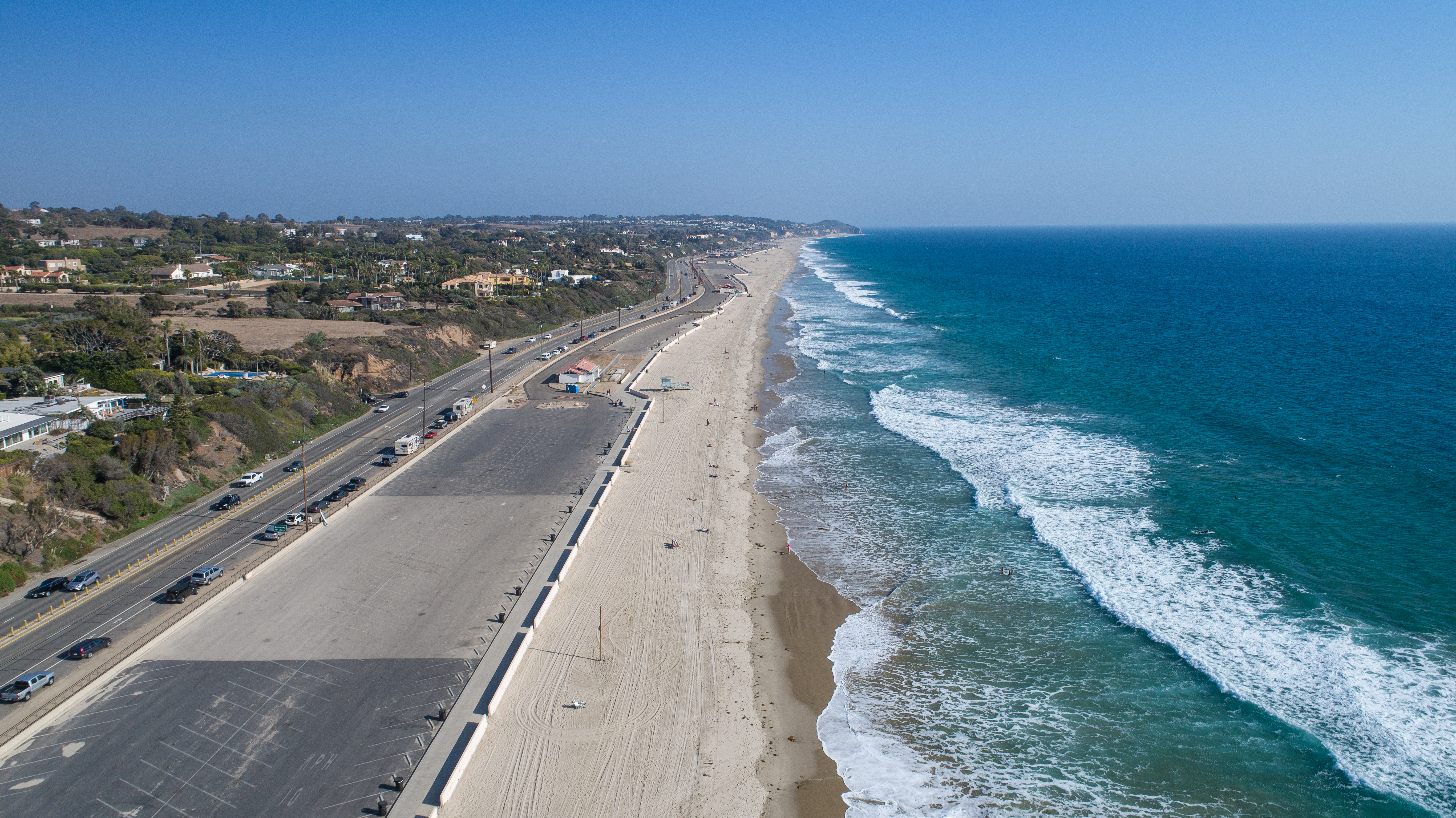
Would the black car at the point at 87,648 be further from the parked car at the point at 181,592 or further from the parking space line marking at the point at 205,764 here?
the parking space line marking at the point at 205,764

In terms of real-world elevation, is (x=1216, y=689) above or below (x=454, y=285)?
below

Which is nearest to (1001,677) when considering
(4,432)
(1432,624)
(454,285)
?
(1432,624)

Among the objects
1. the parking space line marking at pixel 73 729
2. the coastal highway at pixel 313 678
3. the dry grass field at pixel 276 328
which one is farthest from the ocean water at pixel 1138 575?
the dry grass field at pixel 276 328

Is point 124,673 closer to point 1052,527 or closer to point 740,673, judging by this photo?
point 740,673

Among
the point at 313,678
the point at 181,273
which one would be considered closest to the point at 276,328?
the point at 181,273

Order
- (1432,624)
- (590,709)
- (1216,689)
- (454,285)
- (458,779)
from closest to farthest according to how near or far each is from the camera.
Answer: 1. (458,779)
2. (590,709)
3. (1216,689)
4. (1432,624)
5. (454,285)

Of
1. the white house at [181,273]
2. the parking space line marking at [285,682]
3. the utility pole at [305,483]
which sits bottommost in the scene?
the parking space line marking at [285,682]
